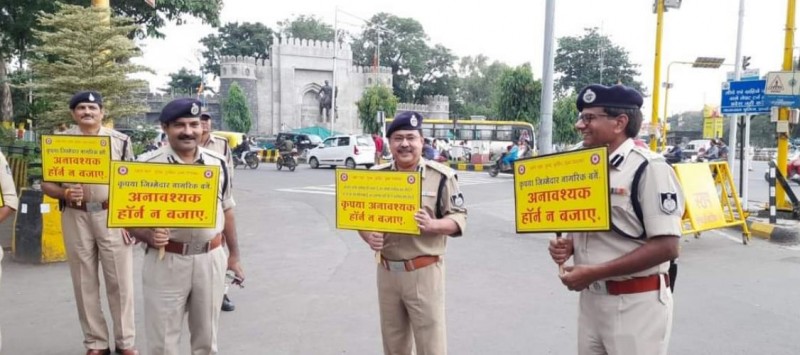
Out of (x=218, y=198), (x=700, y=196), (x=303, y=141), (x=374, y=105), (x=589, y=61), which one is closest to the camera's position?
(x=218, y=198)

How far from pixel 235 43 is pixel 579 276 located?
7257 cm

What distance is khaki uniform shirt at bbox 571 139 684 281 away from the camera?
238 centimetres

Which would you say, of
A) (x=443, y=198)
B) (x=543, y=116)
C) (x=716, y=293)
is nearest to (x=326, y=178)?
(x=543, y=116)

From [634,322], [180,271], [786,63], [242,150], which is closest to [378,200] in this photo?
[180,271]

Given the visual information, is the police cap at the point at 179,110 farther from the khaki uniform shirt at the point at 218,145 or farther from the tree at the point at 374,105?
the tree at the point at 374,105

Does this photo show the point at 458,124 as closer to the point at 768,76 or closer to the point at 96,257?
the point at 768,76

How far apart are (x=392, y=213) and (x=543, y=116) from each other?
864cm

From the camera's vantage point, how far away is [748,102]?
35.9ft

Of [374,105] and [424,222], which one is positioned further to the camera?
[374,105]

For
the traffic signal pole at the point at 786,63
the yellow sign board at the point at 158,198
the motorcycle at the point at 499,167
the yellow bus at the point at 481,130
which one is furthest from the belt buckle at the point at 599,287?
the yellow bus at the point at 481,130

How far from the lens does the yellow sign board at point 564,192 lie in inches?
96.3

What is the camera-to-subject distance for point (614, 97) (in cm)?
252

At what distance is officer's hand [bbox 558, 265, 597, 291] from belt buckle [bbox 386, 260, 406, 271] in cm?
99

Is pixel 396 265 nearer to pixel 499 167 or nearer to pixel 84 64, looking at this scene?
pixel 84 64
